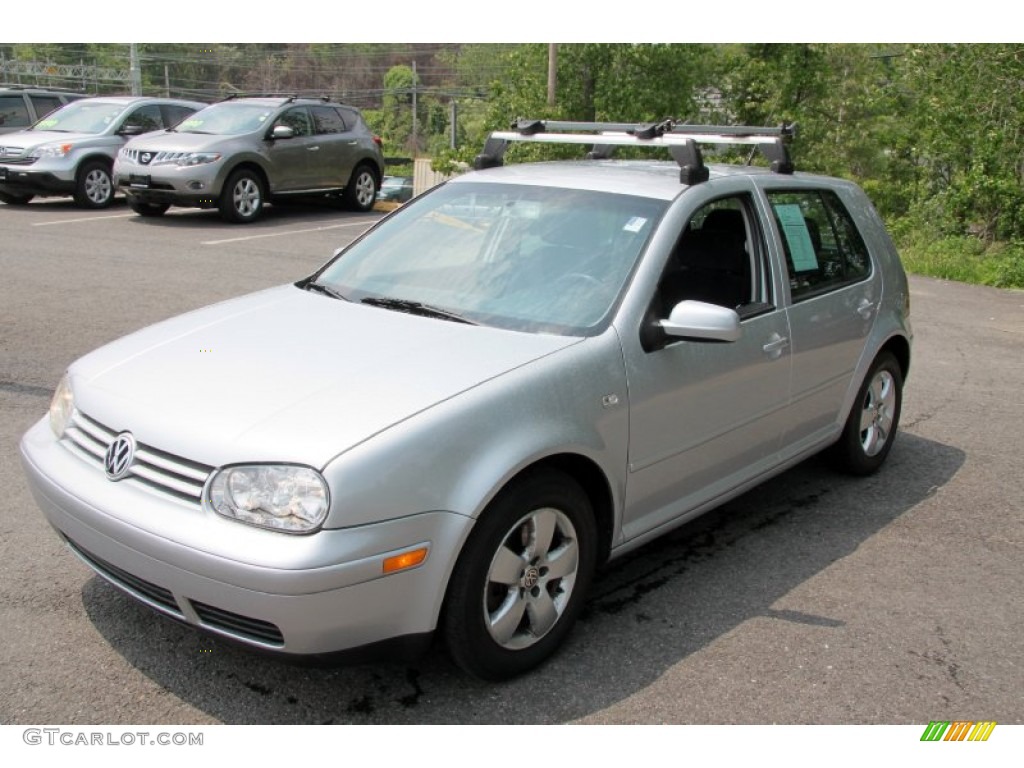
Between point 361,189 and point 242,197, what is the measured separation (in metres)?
2.65

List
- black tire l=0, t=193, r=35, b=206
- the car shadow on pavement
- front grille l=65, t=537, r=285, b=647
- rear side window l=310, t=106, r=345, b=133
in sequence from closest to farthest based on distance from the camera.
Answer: front grille l=65, t=537, r=285, b=647 < the car shadow on pavement < rear side window l=310, t=106, r=345, b=133 < black tire l=0, t=193, r=35, b=206

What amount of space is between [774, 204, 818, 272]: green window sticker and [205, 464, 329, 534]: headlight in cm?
271

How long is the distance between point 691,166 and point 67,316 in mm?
6036

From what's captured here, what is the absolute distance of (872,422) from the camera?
5.49m

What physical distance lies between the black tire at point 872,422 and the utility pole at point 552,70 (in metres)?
17.5

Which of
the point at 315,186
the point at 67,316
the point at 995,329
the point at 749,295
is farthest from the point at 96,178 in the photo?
the point at 749,295

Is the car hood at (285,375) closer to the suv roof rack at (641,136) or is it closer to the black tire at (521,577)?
the black tire at (521,577)

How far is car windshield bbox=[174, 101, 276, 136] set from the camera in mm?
14656

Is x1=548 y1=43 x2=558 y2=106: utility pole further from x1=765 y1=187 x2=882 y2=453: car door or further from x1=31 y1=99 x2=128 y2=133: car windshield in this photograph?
x1=765 y1=187 x2=882 y2=453: car door

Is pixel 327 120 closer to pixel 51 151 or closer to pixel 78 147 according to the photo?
pixel 78 147

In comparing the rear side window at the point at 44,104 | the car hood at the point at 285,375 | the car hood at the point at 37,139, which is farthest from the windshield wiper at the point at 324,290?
the rear side window at the point at 44,104

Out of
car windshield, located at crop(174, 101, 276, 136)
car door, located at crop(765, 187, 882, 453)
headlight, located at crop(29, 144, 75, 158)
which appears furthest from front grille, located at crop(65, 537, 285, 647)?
headlight, located at crop(29, 144, 75, 158)

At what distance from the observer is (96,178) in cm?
1548
